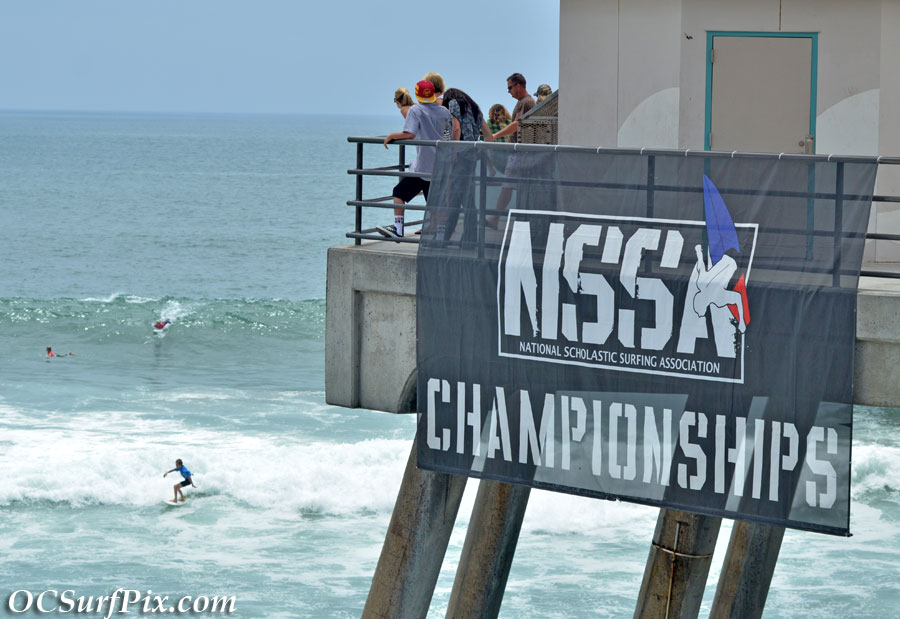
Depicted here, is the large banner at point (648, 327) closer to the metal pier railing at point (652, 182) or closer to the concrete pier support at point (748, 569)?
the metal pier railing at point (652, 182)

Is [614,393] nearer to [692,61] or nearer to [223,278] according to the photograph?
[692,61]

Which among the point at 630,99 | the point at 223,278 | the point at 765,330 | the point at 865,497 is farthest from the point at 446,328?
the point at 223,278

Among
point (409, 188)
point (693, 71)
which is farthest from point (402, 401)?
point (693, 71)

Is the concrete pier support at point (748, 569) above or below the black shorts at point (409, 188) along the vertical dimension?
below

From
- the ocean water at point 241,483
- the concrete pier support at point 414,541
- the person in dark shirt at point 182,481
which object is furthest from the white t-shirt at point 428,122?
the person in dark shirt at point 182,481

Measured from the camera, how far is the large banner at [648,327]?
7.74 metres

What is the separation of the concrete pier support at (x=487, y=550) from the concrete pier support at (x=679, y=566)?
136 centimetres

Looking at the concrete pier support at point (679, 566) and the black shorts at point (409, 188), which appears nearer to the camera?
the concrete pier support at point (679, 566)

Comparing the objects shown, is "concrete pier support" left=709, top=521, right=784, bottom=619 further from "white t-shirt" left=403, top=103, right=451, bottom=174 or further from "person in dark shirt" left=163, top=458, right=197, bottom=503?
"person in dark shirt" left=163, top=458, right=197, bottom=503

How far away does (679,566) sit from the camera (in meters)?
9.98

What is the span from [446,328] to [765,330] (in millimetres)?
2148

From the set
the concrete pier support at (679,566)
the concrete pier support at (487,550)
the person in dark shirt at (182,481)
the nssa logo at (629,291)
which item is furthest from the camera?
the person in dark shirt at (182,481)

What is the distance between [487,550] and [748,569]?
8.44 ft

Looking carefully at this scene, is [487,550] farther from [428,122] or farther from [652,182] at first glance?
[652,182]
